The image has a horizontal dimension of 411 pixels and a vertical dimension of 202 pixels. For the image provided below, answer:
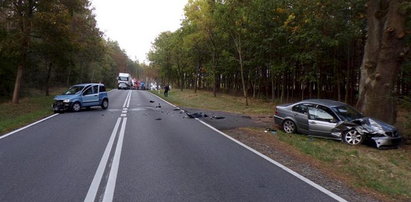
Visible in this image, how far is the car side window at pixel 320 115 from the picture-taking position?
13.1 meters

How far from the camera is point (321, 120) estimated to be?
13.4 metres

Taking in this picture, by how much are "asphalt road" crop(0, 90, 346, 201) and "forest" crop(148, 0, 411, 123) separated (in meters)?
7.46

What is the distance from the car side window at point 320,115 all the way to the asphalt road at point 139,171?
3824mm

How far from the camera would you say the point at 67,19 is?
82.4 feet

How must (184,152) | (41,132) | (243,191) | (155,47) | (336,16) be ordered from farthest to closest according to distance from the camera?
(155,47) < (336,16) < (41,132) < (184,152) < (243,191)

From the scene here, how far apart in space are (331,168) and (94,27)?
125 feet

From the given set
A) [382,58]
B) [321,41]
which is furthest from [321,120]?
[321,41]

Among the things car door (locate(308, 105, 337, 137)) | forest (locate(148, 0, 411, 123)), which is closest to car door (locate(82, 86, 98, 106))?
forest (locate(148, 0, 411, 123))

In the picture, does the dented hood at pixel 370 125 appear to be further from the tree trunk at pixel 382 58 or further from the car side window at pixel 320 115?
the tree trunk at pixel 382 58

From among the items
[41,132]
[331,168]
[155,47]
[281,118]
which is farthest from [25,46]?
[155,47]

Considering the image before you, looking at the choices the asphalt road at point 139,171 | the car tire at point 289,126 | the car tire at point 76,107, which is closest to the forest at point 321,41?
the car tire at point 289,126

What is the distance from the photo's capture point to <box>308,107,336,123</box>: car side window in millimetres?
13125

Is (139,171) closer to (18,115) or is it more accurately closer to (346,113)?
(346,113)

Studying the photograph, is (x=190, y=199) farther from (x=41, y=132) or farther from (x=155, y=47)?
(x=155, y=47)
